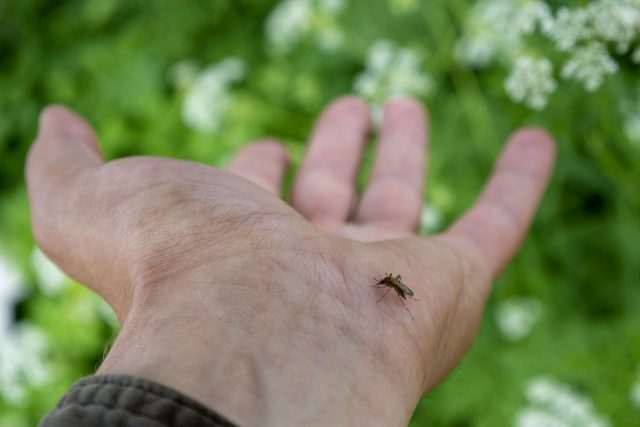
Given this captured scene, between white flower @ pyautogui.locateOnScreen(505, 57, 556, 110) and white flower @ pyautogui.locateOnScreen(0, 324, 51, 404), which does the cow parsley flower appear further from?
white flower @ pyautogui.locateOnScreen(0, 324, 51, 404)

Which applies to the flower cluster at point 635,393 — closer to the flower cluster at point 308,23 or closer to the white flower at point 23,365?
the flower cluster at point 308,23

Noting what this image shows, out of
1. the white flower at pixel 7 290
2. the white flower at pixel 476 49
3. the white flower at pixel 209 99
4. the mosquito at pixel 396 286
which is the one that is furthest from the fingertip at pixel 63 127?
the white flower at pixel 476 49

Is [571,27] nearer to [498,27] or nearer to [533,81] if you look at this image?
[533,81]

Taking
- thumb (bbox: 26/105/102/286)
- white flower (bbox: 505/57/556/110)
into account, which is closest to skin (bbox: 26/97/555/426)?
thumb (bbox: 26/105/102/286)

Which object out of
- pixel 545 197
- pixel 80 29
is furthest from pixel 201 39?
pixel 545 197

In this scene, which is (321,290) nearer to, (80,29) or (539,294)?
(539,294)
